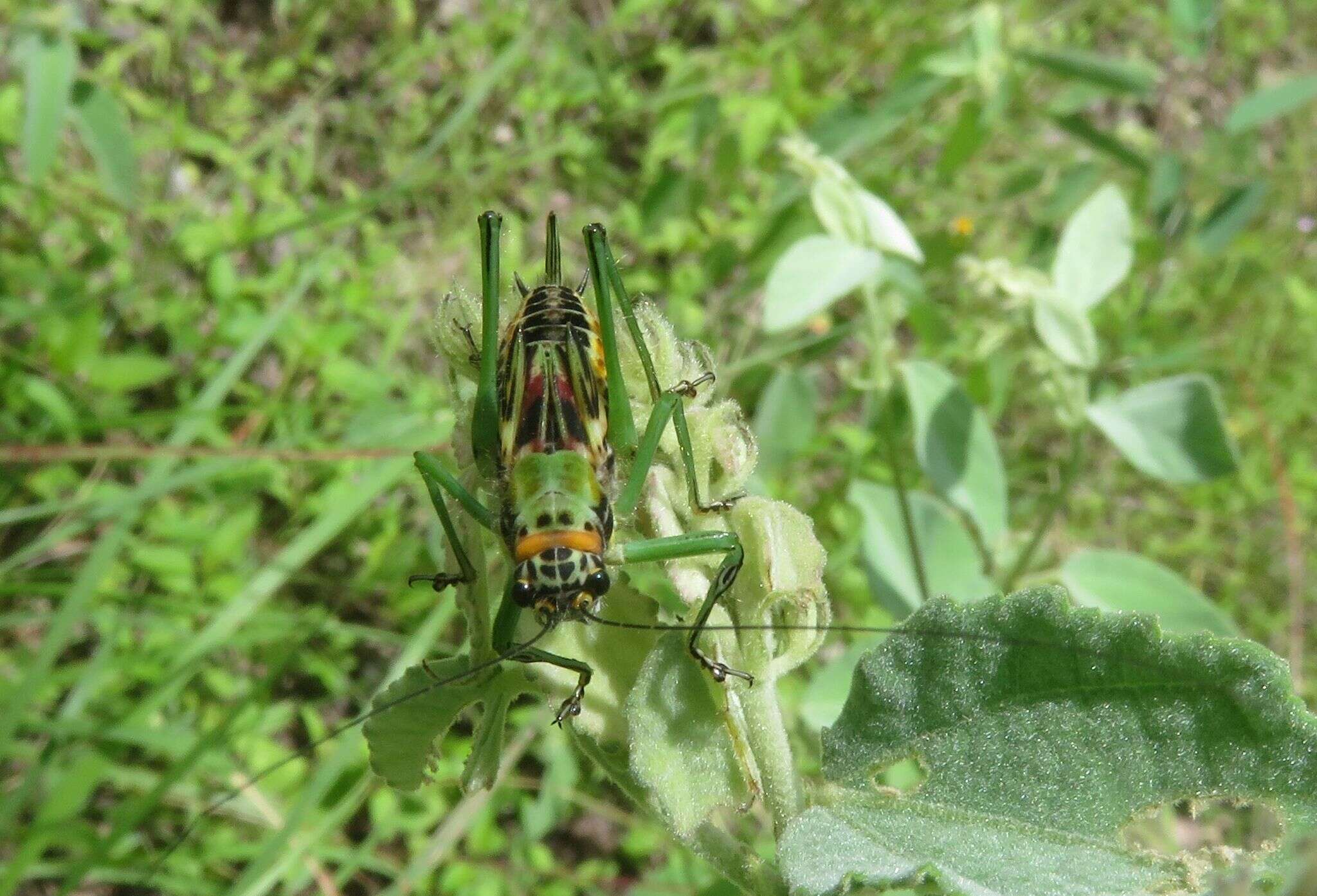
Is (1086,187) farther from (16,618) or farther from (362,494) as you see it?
(16,618)

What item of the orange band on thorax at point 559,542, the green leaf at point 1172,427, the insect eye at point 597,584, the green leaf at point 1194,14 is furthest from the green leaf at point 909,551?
the green leaf at point 1194,14

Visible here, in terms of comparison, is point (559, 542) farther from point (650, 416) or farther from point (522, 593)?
point (650, 416)

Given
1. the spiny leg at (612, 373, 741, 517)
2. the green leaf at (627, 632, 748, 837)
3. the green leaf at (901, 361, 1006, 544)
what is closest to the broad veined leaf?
the green leaf at (627, 632, 748, 837)

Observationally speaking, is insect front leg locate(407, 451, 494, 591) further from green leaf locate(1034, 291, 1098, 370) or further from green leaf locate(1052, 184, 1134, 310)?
green leaf locate(1052, 184, 1134, 310)

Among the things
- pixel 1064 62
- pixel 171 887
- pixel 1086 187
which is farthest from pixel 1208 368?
pixel 171 887

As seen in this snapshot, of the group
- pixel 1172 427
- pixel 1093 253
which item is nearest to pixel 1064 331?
pixel 1093 253

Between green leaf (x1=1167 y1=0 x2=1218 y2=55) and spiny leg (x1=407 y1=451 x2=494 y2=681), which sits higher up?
green leaf (x1=1167 y1=0 x2=1218 y2=55)
